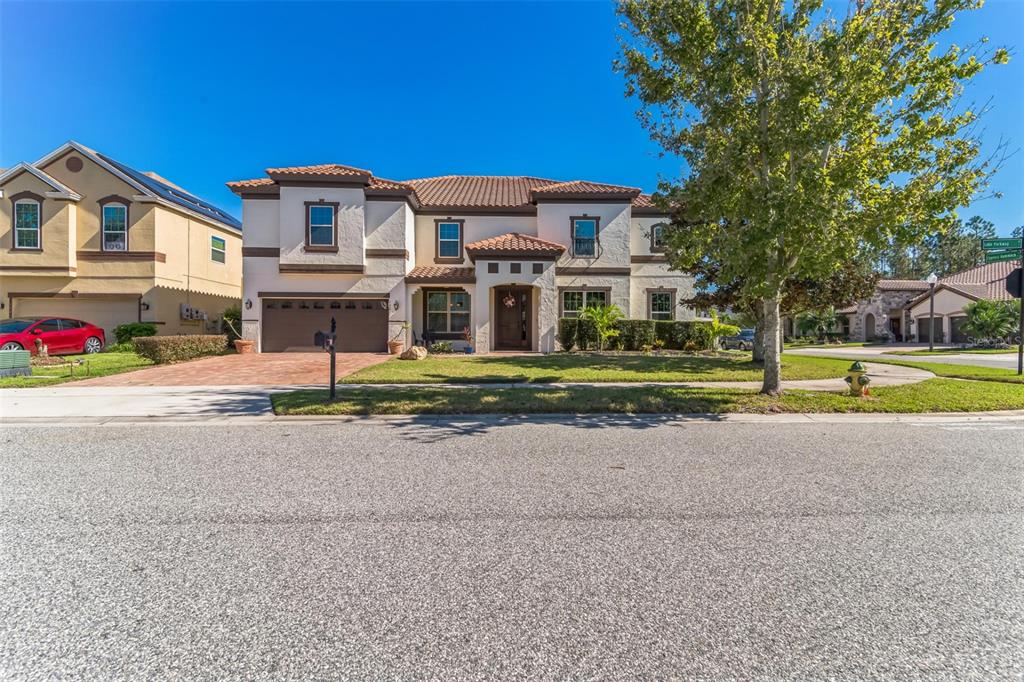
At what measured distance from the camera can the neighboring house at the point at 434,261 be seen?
61.7 ft

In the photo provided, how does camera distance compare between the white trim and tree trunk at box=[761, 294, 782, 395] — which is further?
the white trim

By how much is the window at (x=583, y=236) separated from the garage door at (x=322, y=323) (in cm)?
834

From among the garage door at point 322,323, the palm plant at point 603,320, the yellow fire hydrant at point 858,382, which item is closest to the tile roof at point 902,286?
the palm plant at point 603,320

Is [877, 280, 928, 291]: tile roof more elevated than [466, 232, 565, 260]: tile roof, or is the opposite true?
[877, 280, 928, 291]: tile roof

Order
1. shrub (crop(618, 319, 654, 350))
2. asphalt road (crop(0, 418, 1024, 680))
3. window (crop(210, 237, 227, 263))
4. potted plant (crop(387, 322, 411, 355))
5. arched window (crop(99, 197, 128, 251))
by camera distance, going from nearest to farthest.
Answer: asphalt road (crop(0, 418, 1024, 680))
potted plant (crop(387, 322, 411, 355))
shrub (crop(618, 319, 654, 350))
arched window (crop(99, 197, 128, 251))
window (crop(210, 237, 227, 263))

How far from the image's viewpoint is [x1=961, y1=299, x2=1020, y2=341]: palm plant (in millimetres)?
28500

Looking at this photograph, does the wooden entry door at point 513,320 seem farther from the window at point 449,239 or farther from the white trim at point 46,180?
the white trim at point 46,180

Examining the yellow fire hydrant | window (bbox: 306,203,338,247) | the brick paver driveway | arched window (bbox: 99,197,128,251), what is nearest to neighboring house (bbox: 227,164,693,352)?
window (bbox: 306,203,338,247)

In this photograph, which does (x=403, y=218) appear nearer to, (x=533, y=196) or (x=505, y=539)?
(x=533, y=196)

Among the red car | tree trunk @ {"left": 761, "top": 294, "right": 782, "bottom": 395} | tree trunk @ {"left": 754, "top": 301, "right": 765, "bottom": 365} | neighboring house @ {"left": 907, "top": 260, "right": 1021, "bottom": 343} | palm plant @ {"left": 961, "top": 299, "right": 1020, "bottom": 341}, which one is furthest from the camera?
neighboring house @ {"left": 907, "top": 260, "right": 1021, "bottom": 343}

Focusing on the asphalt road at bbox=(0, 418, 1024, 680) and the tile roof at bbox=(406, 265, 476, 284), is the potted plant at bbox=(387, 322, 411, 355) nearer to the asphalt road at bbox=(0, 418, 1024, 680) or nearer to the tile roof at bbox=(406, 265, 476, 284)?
the tile roof at bbox=(406, 265, 476, 284)

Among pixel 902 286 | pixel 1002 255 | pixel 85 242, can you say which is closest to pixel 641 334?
pixel 1002 255

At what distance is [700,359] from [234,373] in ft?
45.8

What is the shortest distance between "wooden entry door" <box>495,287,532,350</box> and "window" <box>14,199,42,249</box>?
1865 centimetres
